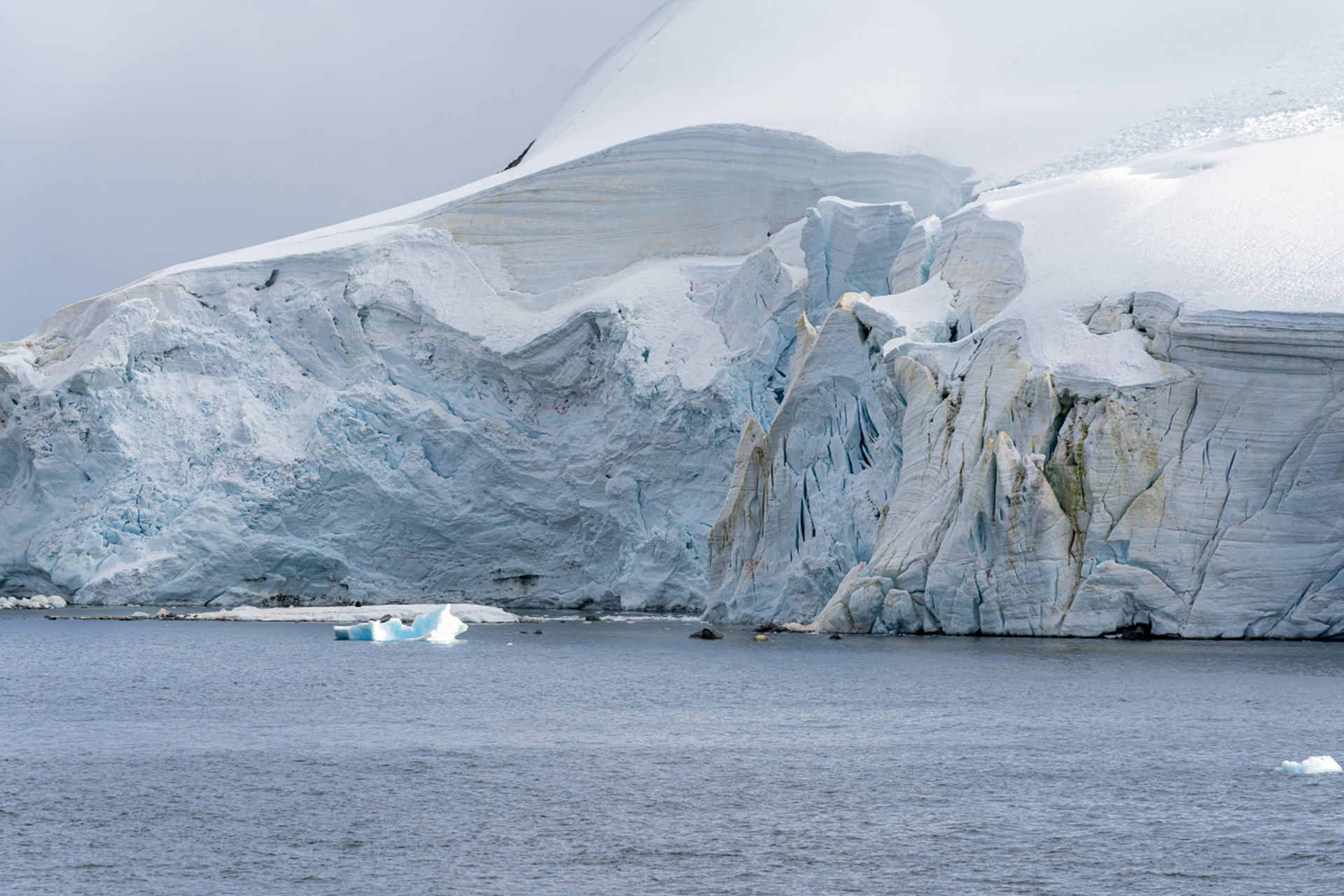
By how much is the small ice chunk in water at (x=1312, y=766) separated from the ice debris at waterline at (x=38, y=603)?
2723 centimetres

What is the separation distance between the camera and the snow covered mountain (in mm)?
18484

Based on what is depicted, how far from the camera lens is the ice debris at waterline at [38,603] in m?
30.8

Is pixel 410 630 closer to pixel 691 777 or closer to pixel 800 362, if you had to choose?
pixel 800 362

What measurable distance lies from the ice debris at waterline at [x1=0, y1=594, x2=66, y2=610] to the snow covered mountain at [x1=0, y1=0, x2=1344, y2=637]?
0.38 metres

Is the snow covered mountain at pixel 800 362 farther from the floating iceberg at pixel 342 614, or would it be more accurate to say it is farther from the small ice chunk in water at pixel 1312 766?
the small ice chunk in water at pixel 1312 766

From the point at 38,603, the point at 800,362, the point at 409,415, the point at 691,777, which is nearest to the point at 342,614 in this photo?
the point at 409,415

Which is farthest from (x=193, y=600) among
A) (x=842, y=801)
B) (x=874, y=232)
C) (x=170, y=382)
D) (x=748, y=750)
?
(x=842, y=801)

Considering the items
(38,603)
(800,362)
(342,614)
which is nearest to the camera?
(800,362)

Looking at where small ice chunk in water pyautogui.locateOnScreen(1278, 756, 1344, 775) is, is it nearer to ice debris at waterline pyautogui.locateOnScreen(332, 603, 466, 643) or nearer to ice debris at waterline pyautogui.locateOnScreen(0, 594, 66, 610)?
ice debris at waterline pyautogui.locateOnScreen(332, 603, 466, 643)

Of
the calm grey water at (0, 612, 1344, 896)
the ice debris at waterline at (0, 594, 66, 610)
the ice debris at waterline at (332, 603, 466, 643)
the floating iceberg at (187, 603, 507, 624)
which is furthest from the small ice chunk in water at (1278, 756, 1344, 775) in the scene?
the ice debris at waterline at (0, 594, 66, 610)

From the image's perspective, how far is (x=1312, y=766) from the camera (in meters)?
9.26

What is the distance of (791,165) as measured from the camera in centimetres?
3431

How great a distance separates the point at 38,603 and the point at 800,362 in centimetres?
1750

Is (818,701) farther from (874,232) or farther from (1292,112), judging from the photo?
(1292,112)
